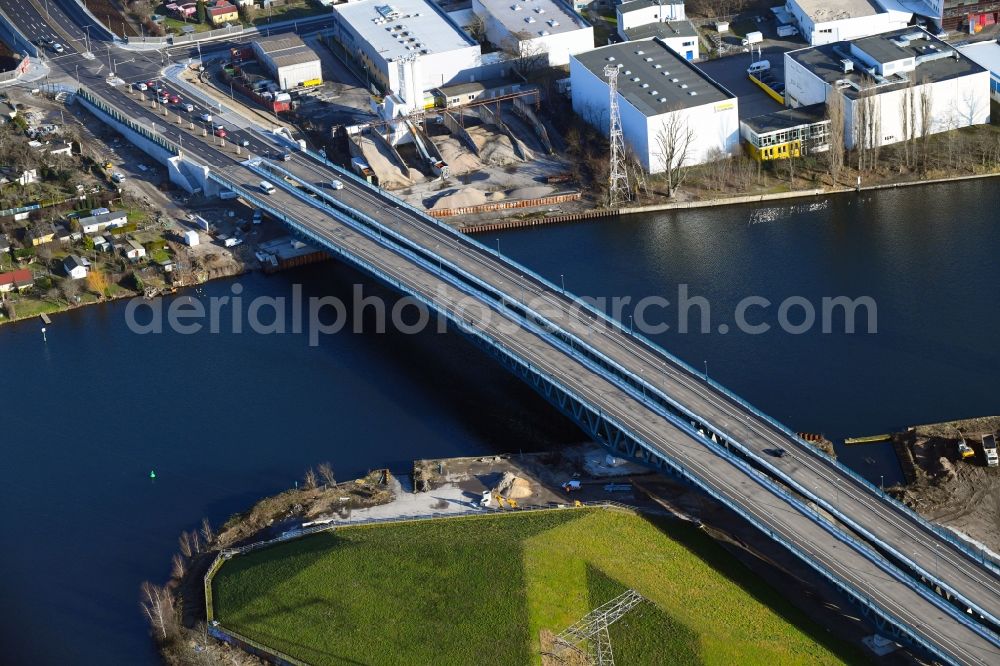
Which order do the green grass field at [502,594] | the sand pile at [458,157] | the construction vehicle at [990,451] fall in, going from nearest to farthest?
the green grass field at [502,594] → the construction vehicle at [990,451] → the sand pile at [458,157]

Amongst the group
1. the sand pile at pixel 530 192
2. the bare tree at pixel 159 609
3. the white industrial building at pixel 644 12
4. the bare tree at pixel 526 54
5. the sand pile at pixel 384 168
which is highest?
the white industrial building at pixel 644 12

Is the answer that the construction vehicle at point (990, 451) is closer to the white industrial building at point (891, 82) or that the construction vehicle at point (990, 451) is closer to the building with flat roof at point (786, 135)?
the white industrial building at point (891, 82)

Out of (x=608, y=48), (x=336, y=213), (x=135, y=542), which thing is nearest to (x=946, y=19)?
(x=608, y=48)

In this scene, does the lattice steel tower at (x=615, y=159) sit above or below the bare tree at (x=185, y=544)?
above

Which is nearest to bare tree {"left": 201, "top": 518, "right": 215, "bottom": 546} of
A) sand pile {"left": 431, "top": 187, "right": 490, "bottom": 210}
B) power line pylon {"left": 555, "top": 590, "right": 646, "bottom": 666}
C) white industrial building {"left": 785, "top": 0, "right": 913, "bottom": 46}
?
power line pylon {"left": 555, "top": 590, "right": 646, "bottom": 666}

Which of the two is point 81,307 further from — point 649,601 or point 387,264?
point 649,601

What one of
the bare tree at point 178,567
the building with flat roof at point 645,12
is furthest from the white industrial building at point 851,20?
the bare tree at point 178,567
